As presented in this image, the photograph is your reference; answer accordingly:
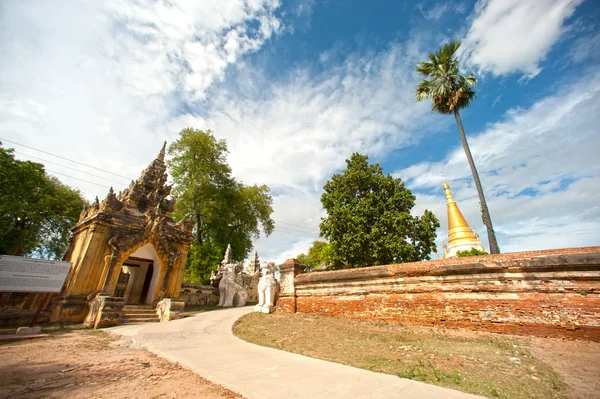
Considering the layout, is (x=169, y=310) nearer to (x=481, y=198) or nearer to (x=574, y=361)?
(x=574, y=361)

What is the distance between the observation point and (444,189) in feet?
113

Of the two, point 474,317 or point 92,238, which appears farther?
point 92,238

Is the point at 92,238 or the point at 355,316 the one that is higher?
the point at 92,238

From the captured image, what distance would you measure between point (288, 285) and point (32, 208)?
20214 mm

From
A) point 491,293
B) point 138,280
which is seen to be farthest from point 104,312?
point 491,293

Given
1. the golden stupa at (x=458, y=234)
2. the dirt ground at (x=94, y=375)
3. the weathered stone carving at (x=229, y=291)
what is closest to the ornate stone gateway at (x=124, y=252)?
the weathered stone carving at (x=229, y=291)

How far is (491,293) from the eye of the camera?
499cm

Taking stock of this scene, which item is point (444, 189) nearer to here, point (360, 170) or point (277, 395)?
point (360, 170)

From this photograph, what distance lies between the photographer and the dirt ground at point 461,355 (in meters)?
2.93

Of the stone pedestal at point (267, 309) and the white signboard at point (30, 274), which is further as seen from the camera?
the stone pedestal at point (267, 309)

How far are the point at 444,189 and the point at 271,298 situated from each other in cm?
3356

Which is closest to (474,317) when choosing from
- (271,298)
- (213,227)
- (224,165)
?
(271,298)

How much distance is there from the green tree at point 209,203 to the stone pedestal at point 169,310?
10642 mm

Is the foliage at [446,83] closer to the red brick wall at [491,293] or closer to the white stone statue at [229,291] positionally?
the red brick wall at [491,293]
